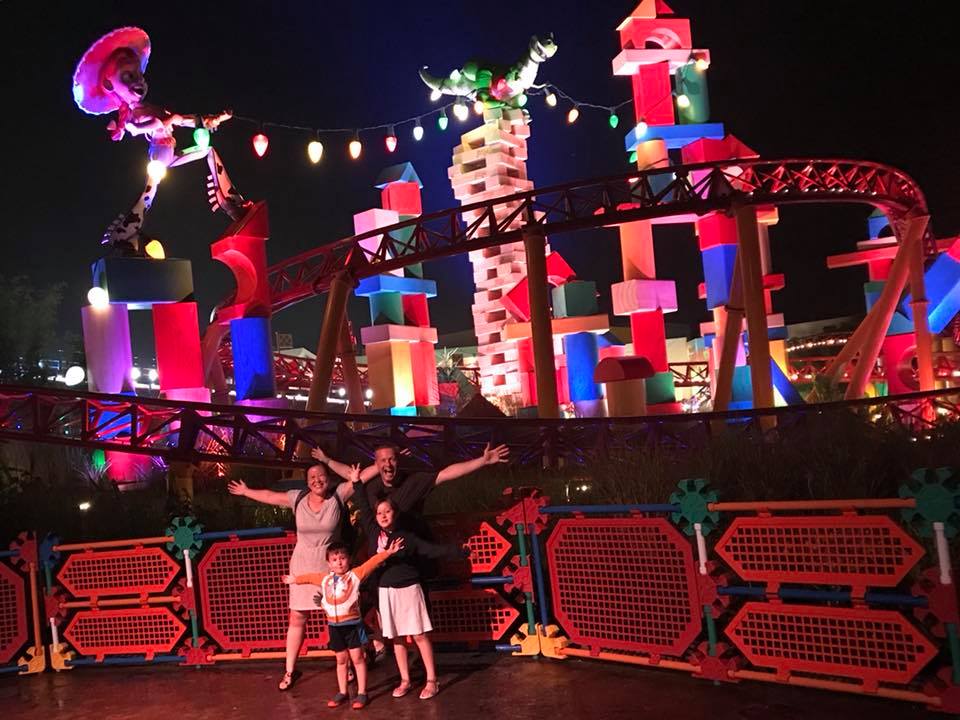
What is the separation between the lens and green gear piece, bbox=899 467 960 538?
16.8ft

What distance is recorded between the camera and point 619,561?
6.72 m

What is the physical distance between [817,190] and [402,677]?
519 inches

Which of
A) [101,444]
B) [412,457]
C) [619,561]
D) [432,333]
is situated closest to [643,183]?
[412,457]

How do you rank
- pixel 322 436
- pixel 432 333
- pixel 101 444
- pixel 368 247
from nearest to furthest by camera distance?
pixel 101 444 < pixel 322 436 < pixel 368 247 < pixel 432 333

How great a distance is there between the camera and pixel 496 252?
23984 mm

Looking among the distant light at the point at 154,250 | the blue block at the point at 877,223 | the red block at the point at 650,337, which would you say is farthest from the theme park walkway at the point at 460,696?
the blue block at the point at 877,223

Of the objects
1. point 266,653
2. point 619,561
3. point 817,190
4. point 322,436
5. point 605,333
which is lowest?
point 266,653

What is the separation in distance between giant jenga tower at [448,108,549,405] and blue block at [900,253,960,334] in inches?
360

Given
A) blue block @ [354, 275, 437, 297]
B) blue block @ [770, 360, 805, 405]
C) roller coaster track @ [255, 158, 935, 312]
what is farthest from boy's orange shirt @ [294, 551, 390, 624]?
blue block @ [354, 275, 437, 297]

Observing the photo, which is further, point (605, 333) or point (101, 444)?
point (605, 333)

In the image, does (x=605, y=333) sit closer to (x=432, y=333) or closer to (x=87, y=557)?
(x=432, y=333)

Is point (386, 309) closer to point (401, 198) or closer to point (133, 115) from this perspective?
point (401, 198)

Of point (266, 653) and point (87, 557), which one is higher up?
point (87, 557)

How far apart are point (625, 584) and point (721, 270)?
13.2m
